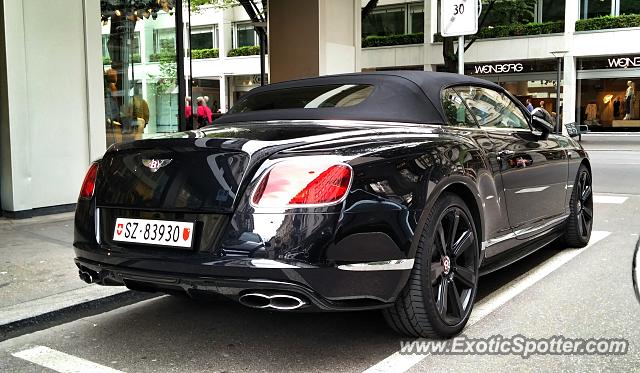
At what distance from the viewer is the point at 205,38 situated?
45.6 meters

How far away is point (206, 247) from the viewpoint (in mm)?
3105

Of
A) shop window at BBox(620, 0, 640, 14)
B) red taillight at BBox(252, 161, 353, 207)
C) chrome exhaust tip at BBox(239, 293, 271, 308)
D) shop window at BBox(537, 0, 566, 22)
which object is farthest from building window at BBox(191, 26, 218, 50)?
chrome exhaust tip at BBox(239, 293, 271, 308)

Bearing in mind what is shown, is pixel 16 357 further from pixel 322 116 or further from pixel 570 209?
pixel 570 209

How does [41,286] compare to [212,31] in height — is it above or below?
below

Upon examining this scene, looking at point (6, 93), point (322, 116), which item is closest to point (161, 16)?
point (6, 93)

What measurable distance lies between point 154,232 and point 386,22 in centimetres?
3706

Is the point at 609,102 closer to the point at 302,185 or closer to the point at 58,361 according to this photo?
the point at 302,185

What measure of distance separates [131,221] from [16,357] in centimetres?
112

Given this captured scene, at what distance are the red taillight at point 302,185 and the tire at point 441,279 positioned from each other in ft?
2.10

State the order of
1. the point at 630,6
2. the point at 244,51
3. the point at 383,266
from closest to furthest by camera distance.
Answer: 1. the point at 383,266
2. the point at 630,6
3. the point at 244,51

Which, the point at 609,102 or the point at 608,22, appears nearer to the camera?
the point at 608,22

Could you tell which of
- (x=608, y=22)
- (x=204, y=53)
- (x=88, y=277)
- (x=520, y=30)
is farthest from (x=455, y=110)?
(x=204, y=53)

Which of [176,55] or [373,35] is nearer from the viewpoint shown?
[176,55]

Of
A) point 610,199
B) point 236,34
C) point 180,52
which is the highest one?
point 236,34
